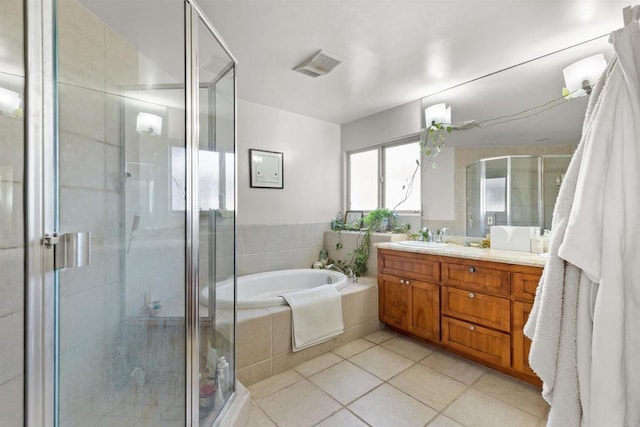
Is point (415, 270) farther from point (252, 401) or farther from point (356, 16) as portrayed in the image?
point (356, 16)

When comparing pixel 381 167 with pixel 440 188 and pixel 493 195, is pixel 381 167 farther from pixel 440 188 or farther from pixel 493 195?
pixel 493 195

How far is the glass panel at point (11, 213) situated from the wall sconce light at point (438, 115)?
2787mm

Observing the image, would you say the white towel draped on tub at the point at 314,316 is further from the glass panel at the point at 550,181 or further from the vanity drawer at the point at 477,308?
the glass panel at the point at 550,181

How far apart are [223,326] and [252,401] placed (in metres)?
0.55

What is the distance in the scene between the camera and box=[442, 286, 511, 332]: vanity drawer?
6.19ft

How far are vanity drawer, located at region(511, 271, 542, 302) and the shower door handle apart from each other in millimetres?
2255

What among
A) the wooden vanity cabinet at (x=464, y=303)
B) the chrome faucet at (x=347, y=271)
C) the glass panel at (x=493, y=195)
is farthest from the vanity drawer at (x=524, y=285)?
the chrome faucet at (x=347, y=271)

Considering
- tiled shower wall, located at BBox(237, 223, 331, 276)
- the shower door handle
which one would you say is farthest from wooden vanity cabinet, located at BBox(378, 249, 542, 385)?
the shower door handle

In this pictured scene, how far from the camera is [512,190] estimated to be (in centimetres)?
227

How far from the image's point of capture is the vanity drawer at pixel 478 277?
6.20ft

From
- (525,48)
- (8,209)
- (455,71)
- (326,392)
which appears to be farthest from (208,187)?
(525,48)

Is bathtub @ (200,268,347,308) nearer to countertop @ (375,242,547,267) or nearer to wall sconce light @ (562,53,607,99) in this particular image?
countertop @ (375,242,547,267)

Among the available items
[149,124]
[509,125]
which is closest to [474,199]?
[509,125]

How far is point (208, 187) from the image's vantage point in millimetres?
1472
